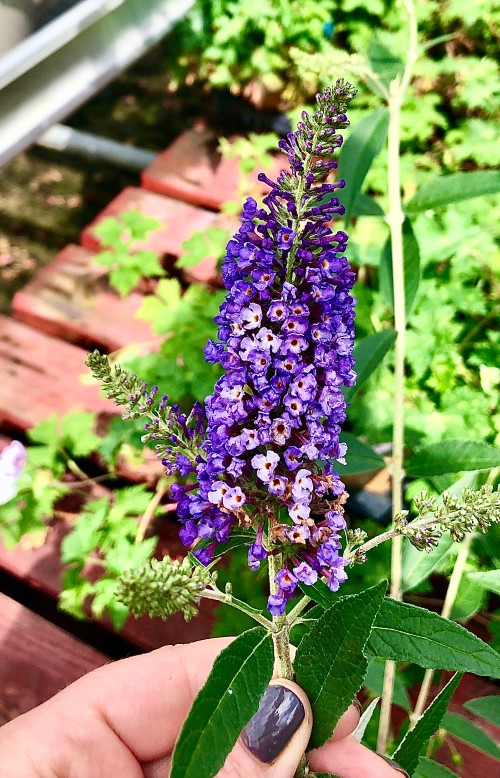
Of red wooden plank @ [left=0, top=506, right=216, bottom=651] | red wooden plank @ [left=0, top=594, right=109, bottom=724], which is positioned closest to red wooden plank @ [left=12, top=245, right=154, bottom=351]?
red wooden plank @ [left=0, top=506, right=216, bottom=651]

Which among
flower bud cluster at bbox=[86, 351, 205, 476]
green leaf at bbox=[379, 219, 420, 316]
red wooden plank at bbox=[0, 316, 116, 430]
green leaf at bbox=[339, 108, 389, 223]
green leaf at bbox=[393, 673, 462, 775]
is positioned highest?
green leaf at bbox=[339, 108, 389, 223]

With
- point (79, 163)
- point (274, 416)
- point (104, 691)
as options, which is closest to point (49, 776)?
point (104, 691)

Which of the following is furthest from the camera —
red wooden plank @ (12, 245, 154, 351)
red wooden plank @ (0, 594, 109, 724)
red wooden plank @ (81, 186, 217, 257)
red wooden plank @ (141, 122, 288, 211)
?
→ red wooden plank @ (141, 122, 288, 211)

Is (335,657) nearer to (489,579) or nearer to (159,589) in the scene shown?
(159,589)

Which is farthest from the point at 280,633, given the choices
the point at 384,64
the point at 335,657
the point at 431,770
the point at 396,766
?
the point at 384,64

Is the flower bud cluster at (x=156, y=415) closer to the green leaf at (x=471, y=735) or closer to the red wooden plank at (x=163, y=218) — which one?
the green leaf at (x=471, y=735)

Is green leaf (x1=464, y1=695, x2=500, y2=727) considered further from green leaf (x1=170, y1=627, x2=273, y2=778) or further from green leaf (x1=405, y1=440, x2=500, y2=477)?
green leaf (x1=170, y1=627, x2=273, y2=778)

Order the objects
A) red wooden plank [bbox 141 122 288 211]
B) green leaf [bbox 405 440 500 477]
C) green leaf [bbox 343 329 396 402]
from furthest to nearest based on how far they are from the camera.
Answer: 1. red wooden plank [bbox 141 122 288 211]
2. green leaf [bbox 343 329 396 402]
3. green leaf [bbox 405 440 500 477]

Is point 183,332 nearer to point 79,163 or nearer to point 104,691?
point 104,691
